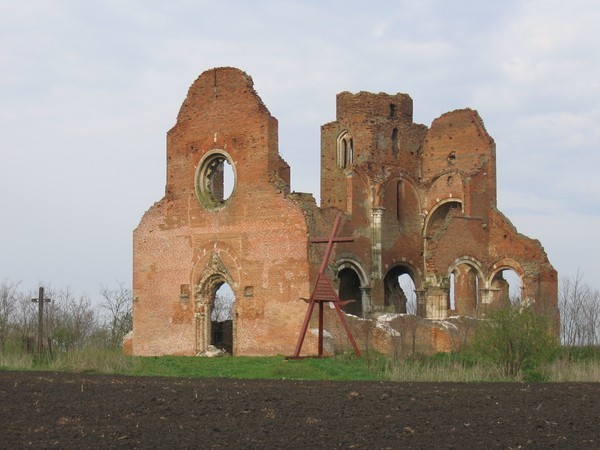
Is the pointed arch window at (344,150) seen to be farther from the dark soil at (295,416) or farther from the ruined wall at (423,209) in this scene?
the dark soil at (295,416)

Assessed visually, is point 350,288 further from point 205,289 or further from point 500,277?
point 205,289

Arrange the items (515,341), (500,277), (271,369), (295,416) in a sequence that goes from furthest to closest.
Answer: (500,277) < (271,369) < (515,341) < (295,416)

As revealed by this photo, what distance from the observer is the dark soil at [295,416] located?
10312 millimetres

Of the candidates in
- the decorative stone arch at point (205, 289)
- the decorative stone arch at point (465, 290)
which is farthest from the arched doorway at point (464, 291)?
the decorative stone arch at point (205, 289)

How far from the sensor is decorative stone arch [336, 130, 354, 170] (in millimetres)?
33375

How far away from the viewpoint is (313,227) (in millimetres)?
26656

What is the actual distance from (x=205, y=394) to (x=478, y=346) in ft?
25.6

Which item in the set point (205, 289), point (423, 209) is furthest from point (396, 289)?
point (205, 289)

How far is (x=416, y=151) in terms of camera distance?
1337 inches

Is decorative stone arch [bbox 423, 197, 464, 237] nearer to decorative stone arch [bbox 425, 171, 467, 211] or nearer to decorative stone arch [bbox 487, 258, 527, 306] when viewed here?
decorative stone arch [bbox 425, 171, 467, 211]

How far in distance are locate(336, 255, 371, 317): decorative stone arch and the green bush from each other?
8.79 m

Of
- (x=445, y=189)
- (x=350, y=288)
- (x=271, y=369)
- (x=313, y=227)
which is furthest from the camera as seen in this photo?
(x=350, y=288)

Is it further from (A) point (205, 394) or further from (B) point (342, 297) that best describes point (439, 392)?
(B) point (342, 297)

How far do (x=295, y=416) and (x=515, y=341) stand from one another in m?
8.26
